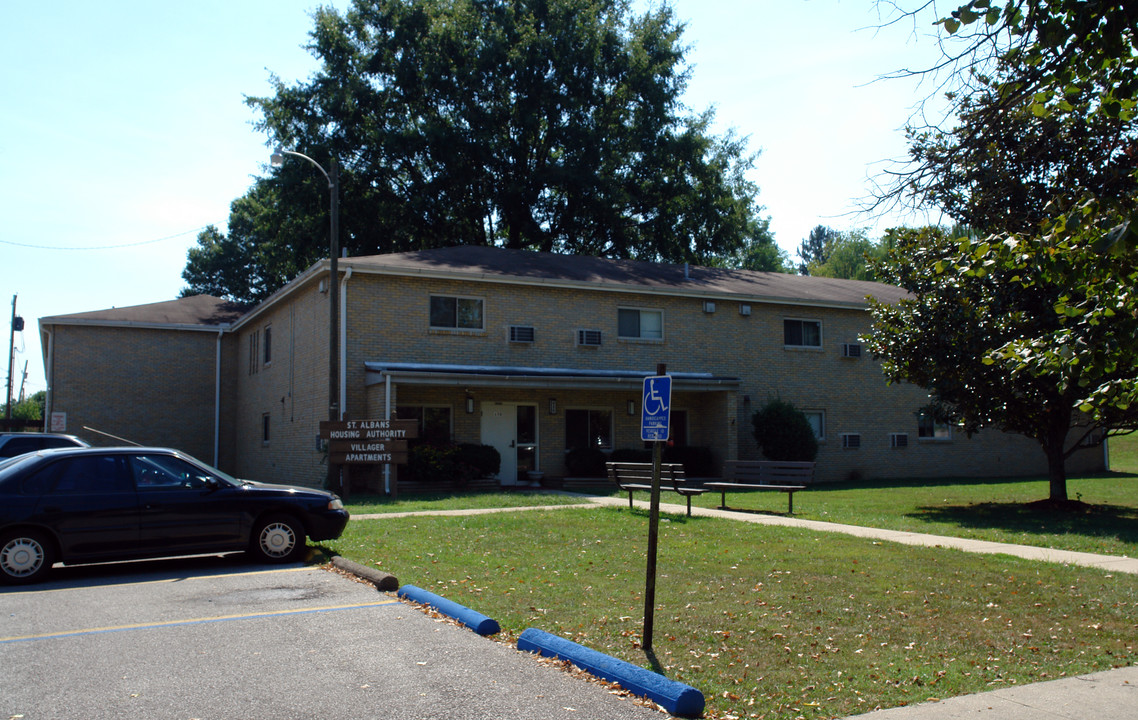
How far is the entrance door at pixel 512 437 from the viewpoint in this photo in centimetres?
2414

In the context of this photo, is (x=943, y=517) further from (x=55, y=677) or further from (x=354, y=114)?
(x=354, y=114)

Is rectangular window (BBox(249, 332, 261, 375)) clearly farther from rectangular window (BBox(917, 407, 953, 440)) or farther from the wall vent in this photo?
rectangular window (BBox(917, 407, 953, 440))

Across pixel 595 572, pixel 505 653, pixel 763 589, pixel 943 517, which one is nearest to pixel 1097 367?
pixel 763 589

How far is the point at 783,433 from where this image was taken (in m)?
26.0

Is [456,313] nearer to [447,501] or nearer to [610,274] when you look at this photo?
[610,274]

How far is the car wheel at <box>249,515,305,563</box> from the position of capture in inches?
437

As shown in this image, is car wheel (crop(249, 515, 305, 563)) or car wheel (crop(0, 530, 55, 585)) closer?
car wheel (crop(0, 530, 55, 585))

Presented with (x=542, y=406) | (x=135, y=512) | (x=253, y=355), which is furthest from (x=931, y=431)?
(x=135, y=512)

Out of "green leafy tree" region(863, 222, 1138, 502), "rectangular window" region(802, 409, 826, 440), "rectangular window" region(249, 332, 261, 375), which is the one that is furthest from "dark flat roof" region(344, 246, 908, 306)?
"rectangular window" region(249, 332, 261, 375)

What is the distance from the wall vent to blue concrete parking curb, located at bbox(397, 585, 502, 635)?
16.6 metres

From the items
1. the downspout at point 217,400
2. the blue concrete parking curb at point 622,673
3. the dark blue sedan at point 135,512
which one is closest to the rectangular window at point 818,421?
the dark blue sedan at point 135,512

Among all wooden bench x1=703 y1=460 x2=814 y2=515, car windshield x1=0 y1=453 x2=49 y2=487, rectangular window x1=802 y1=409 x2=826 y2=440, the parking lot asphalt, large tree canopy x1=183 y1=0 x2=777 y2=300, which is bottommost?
the parking lot asphalt

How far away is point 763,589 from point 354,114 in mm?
34180

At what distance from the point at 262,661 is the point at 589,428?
19069mm
